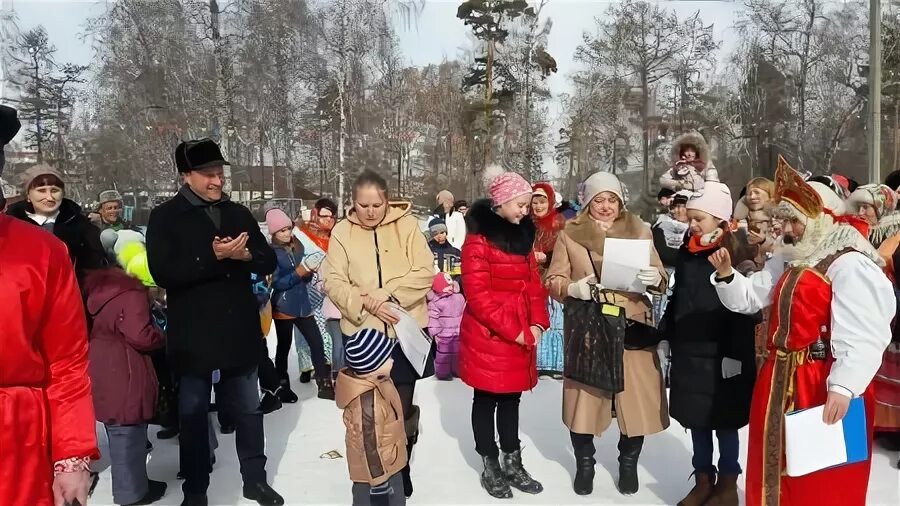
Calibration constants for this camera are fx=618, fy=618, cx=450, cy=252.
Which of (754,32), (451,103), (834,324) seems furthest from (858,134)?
(834,324)

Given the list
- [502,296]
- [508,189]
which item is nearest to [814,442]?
[502,296]

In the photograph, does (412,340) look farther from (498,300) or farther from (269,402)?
(269,402)

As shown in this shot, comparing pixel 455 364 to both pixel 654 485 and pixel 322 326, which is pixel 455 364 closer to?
pixel 322 326

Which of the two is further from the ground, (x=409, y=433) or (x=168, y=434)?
(x=409, y=433)

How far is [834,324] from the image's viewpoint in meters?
2.55

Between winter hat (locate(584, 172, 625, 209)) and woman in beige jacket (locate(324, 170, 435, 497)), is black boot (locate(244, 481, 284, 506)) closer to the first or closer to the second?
woman in beige jacket (locate(324, 170, 435, 497))

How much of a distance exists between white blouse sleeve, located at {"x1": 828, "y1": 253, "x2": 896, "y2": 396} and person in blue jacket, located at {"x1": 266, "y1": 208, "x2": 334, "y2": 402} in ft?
14.5

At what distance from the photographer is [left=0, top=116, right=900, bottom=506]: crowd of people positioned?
2693 millimetres

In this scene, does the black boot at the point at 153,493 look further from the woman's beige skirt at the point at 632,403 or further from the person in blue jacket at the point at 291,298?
the woman's beige skirt at the point at 632,403

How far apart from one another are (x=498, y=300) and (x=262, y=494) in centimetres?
182

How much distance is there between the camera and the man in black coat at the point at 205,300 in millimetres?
3395

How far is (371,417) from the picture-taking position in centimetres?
299

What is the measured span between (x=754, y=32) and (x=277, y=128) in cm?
1623

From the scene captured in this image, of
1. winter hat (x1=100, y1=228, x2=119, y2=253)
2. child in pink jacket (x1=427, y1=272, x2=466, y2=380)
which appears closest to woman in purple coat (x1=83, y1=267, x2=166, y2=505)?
winter hat (x1=100, y1=228, x2=119, y2=253)
